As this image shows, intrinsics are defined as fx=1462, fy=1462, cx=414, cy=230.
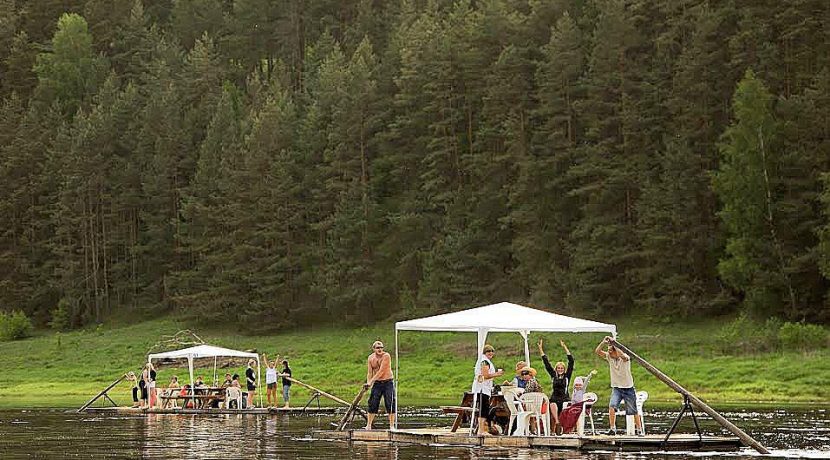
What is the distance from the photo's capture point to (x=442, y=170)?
95.4 m

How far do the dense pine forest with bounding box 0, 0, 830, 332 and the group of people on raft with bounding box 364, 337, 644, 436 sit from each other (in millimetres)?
36061

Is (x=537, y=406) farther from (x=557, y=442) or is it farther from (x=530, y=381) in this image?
(x=557, y=442)

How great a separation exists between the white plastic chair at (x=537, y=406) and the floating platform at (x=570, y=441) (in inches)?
23.5

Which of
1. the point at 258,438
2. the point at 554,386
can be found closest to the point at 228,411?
the point at 258,438

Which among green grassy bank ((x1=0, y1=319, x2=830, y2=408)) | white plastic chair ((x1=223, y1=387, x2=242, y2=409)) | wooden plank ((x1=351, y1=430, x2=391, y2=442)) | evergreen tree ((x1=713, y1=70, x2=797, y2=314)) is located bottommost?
wooden plank ((x1=351, y1=430, x2=391, y2=442))

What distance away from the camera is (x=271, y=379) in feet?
171

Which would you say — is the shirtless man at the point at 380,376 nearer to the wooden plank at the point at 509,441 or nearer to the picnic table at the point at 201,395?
the wooden plank at the point at 509,441

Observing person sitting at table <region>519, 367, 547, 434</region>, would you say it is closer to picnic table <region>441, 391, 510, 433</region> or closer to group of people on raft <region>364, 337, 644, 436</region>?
group of people on raft <region>364, 337, 644, 436</region>

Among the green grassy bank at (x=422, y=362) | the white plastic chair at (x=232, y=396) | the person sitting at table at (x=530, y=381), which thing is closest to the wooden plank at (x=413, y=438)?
the person sitting at table at (x=530, y=381)

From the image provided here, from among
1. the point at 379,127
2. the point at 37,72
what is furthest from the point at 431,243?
the point at 37,72

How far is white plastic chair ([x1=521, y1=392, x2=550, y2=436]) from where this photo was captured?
31.4m

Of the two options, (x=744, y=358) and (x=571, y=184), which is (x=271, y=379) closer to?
(x=744, y=358)

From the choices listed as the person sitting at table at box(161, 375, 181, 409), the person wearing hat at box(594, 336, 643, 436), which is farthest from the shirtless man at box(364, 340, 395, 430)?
the person sitting at table at box(161, 375, 181, 409)

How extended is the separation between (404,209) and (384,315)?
24.4 feet
